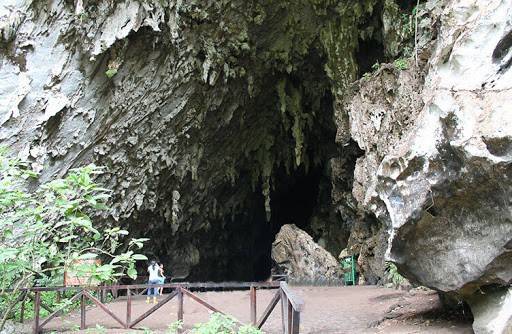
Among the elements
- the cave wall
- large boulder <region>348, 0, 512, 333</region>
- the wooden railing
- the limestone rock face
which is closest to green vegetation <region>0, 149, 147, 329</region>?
the wooden railing

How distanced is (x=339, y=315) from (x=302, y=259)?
23.2ft

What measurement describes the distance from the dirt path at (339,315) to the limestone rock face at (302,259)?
13.6 feet

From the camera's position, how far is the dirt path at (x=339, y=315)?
5406 mm

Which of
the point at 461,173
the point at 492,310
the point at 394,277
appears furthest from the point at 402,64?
the point at 492,310

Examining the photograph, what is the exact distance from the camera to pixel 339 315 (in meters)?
6.82

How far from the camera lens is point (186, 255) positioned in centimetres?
1531

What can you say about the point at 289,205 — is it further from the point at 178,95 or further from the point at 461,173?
the point at 461,173

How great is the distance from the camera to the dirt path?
541 centimetres

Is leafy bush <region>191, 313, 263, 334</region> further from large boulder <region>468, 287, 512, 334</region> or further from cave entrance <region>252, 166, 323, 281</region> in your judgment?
cave entrance <region>252, 166, 323, 281</region>

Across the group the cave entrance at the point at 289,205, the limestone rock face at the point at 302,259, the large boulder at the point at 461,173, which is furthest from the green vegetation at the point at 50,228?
the cave entrance at the point at 289,205

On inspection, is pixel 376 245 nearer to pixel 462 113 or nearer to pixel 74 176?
pixel 462 113

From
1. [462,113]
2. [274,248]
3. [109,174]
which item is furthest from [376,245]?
[462,113]

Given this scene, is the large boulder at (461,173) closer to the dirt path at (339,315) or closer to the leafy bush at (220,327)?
the dirt path at (339,315)

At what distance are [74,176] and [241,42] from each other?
8.47 meters
